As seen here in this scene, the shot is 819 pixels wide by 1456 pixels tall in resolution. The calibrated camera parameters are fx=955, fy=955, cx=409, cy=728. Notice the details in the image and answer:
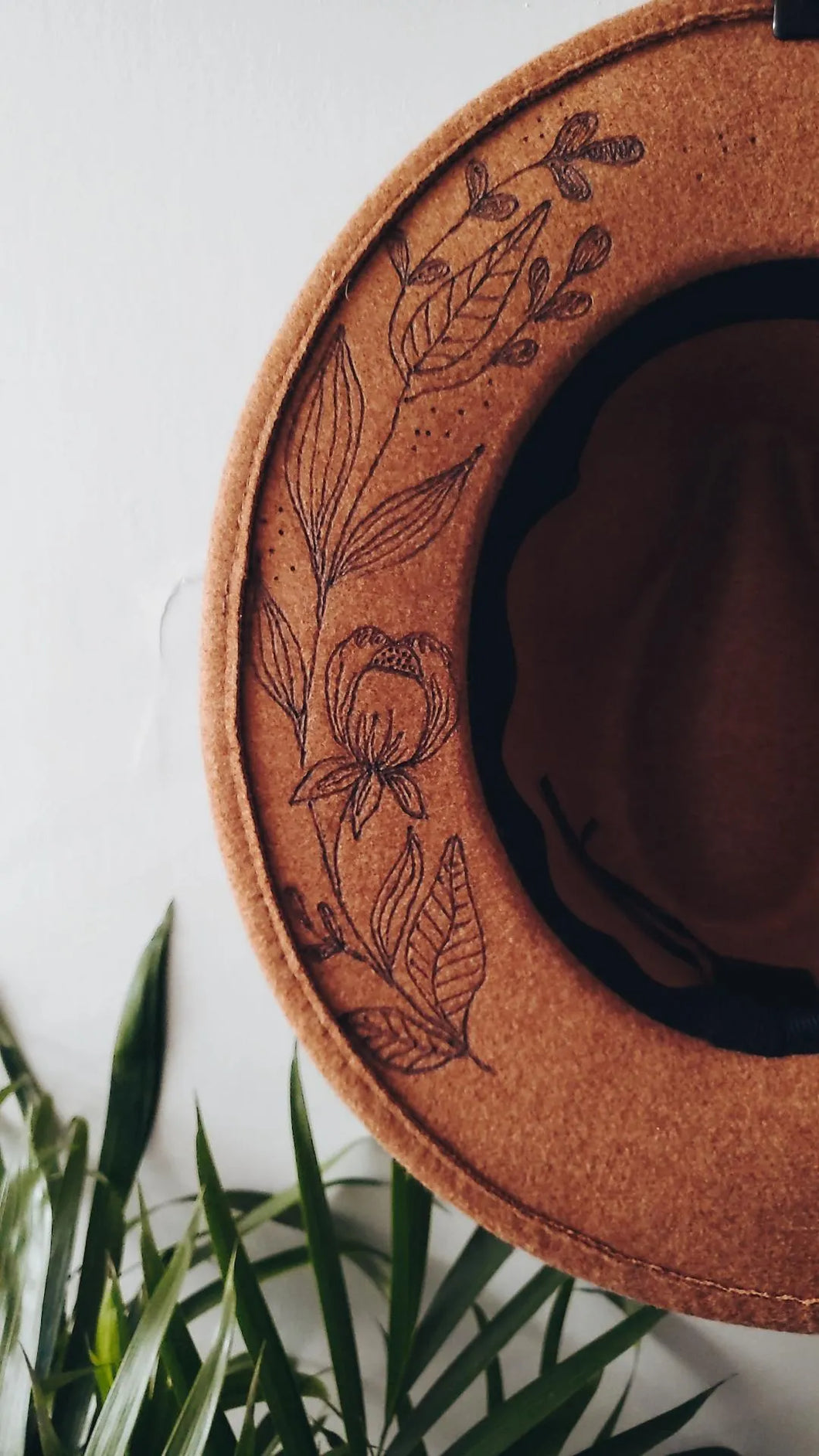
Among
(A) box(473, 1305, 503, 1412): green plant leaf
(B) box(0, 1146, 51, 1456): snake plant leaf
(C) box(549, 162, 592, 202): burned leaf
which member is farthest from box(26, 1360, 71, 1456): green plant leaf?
(C) box(549, 162, 592, 202): burned leaf

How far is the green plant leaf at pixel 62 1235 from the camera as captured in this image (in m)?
0.72

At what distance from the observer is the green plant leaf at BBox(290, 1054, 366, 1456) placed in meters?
0.71

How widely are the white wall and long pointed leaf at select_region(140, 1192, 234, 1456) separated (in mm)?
260

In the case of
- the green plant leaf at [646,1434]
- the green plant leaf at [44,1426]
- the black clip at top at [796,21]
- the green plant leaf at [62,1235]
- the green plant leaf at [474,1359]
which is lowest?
the green plant leaf at [646,1434]

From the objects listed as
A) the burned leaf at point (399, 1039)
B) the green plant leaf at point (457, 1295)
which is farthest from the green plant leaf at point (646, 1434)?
the burned leaf at point (399, 1039)

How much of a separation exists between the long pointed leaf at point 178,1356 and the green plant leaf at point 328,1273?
92 mm

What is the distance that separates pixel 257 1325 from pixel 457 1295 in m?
0.19

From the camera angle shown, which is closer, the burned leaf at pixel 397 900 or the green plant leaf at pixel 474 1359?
the burned leaf at pixel 397 900

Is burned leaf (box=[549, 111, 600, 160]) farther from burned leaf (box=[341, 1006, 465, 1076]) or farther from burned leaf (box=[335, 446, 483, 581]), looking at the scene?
burned leaf (box=[341, 1006, 465, 1076])

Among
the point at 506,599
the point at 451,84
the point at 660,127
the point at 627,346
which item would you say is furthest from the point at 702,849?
the point at 451,84

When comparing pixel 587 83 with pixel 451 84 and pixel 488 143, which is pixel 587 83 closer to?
pixel 488 143

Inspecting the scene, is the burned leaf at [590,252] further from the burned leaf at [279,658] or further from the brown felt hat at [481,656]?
the burned leaf at [279,658]

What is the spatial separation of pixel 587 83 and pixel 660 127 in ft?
0.16

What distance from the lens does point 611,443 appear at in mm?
709
